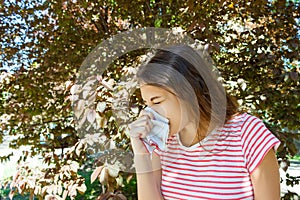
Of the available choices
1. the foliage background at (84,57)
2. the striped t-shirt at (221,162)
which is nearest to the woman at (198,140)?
the striped t-shirt at (221,162)

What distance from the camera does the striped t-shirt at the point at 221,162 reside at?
1.20 meters

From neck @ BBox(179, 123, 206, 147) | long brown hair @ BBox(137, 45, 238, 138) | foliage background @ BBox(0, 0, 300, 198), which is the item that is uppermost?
foliage background @ BBox(0, 0, 300, 198)

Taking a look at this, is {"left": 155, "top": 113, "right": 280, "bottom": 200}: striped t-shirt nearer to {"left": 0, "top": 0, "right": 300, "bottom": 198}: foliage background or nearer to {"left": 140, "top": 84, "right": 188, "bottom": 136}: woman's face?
{"left": 140, "top": 84, "right": 188, "bottom": 136}: woman's face

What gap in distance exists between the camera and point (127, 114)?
1756 millimetres

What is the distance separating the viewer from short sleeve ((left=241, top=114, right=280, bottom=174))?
117cm

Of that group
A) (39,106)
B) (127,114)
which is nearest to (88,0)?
(39,106)

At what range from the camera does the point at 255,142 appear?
119 centimetres

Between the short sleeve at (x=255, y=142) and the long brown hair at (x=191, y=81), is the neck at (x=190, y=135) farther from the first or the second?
the short sleeve at (x=255, y=142)

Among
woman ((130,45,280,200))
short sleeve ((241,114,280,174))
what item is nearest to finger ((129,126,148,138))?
woman ((130,45,280,200))

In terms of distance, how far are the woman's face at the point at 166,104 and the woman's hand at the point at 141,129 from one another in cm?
4

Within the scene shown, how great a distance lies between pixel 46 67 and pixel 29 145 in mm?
654

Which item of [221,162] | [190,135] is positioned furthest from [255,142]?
[190,135]

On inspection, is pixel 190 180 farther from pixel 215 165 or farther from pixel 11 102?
pixel 11 102

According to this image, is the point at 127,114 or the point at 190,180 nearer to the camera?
the point at 190,180
